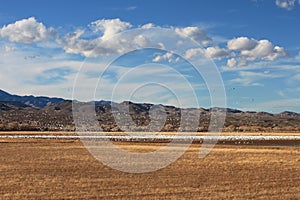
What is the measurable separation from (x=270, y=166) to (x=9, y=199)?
20.8 m

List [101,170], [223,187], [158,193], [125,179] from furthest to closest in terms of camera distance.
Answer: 1. [101,170]
2. [125,179]
3. [223,187]
4. [158,193]

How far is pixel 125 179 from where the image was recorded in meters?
27.2

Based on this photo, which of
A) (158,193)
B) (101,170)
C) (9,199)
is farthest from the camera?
(101,170)

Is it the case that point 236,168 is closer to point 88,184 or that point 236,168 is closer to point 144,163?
point 144,163

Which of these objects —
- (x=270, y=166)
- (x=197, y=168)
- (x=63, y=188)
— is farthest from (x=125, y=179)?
(x=270, y=166)

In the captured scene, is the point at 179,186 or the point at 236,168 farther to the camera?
the point at 236,168

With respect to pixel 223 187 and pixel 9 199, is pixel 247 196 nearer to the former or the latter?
pixel 223 187

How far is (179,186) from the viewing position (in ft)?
81.1

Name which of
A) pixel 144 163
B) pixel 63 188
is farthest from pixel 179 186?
pixel 144 163

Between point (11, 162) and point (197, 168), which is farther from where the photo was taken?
point (11, 162)

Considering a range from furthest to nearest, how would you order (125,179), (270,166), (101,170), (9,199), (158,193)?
(270,166) < (101,170) < (125,179) < (158,193) < (9,199)

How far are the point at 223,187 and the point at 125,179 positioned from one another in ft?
20.2

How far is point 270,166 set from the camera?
34.3m

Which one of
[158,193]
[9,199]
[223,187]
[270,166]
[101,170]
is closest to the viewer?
[9,199]
